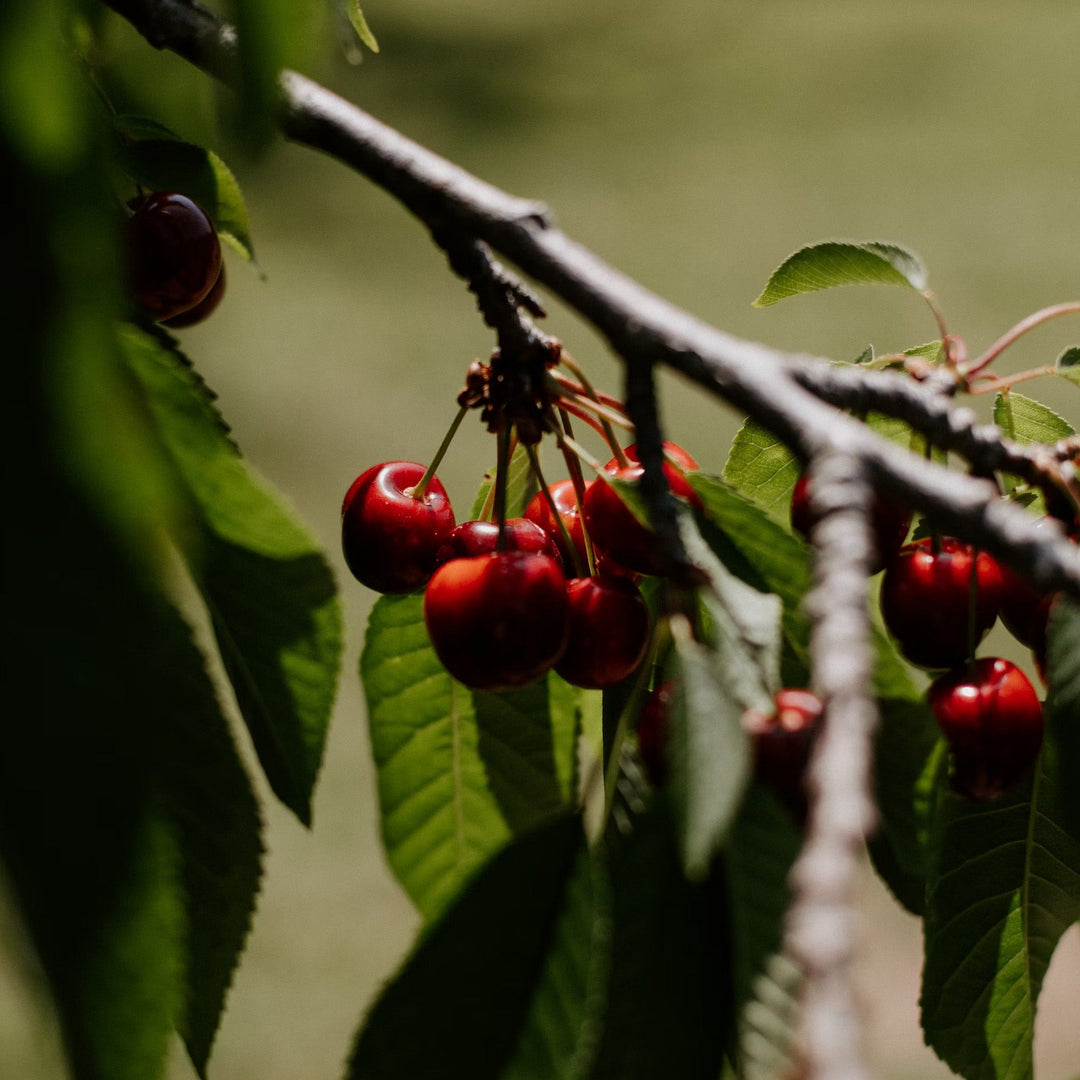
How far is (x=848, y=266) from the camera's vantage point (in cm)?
59

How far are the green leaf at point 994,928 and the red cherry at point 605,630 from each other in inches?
5.4

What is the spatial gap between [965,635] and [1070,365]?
0.52 feet

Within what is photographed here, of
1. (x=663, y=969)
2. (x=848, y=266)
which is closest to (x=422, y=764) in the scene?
(x=663, y=969)

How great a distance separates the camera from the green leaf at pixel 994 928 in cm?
47

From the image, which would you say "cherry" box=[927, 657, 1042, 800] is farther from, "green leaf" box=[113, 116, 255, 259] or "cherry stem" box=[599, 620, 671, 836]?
"green leaf" box=[113, 116, 255, 259]

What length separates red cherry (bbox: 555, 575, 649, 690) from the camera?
17.6 inches

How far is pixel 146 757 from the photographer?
19 centimetres

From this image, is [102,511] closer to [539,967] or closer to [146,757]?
[146,757]

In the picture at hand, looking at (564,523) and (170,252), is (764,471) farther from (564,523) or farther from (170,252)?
(170,252)

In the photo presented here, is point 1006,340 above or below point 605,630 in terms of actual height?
above

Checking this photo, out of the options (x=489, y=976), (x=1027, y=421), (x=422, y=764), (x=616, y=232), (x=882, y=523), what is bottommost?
(x=489, y=976)

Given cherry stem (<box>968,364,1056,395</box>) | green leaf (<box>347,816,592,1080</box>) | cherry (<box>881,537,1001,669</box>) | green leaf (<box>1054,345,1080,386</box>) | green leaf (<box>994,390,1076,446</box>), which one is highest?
green leaf (<box>1054,345,1080,386</box>)

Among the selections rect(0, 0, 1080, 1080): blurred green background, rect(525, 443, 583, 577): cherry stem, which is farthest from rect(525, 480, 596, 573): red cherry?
rect(0, 0, 1080, 1080): blurred green background

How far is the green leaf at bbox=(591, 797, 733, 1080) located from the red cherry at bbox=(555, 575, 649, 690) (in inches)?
4.5
